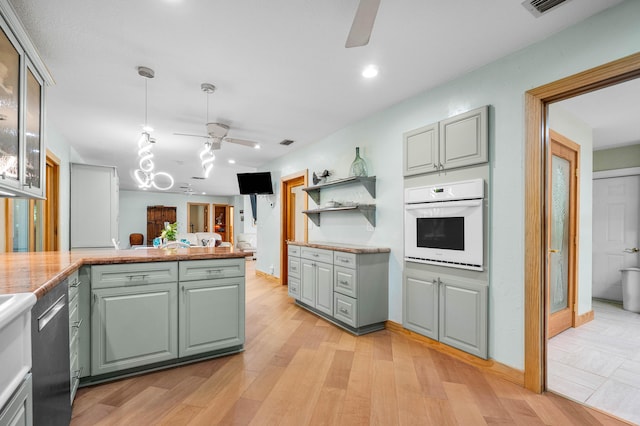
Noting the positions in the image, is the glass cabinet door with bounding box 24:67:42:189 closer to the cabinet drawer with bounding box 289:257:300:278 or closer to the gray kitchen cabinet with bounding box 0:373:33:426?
the gray kitchen cabinet with bounding box 0:373:33:426

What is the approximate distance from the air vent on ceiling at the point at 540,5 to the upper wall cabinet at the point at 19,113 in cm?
284

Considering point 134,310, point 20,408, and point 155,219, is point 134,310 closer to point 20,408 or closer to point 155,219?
point 20,408

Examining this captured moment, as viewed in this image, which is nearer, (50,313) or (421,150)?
(50,313)

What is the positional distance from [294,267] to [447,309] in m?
2.12

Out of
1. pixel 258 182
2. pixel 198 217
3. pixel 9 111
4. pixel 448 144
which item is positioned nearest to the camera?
pixel 9 111

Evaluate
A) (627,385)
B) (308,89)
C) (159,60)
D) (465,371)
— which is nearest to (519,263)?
(465,371)

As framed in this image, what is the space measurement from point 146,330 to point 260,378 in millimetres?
911

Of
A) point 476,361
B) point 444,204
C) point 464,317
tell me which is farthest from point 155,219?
point 476,361

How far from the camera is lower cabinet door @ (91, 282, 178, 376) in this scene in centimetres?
213

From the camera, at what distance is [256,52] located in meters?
2.31

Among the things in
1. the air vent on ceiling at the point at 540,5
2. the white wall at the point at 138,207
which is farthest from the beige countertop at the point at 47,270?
the white wall at the point at 138,207

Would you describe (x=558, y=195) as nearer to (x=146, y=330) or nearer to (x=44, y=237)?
(x=146, y=330)

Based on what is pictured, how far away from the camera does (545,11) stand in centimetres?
184

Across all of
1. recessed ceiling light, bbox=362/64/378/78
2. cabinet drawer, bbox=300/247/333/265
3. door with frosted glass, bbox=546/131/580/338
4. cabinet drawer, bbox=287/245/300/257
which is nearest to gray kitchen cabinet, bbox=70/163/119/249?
cabinet drawer, bbox=287/245/300/257
